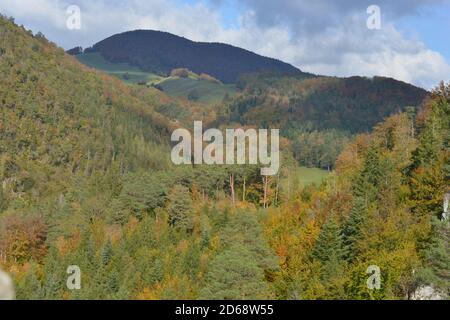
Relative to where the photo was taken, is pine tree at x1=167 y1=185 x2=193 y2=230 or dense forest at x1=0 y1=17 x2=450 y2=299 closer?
dense forest at x1=0 y1=17 x2=450 y2=299

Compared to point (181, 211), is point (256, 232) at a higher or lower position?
lower

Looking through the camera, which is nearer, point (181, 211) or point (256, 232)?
point (256, 232)

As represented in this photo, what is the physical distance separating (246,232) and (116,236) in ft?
105

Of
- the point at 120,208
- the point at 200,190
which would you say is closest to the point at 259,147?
the point at 200,190

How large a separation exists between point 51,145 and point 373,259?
517ft

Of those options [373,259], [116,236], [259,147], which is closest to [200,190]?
[259,147]

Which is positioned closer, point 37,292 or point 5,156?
point 37,292

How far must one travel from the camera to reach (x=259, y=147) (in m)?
116

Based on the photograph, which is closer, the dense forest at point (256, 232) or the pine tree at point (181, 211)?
the dense forest at point (256, 232)
